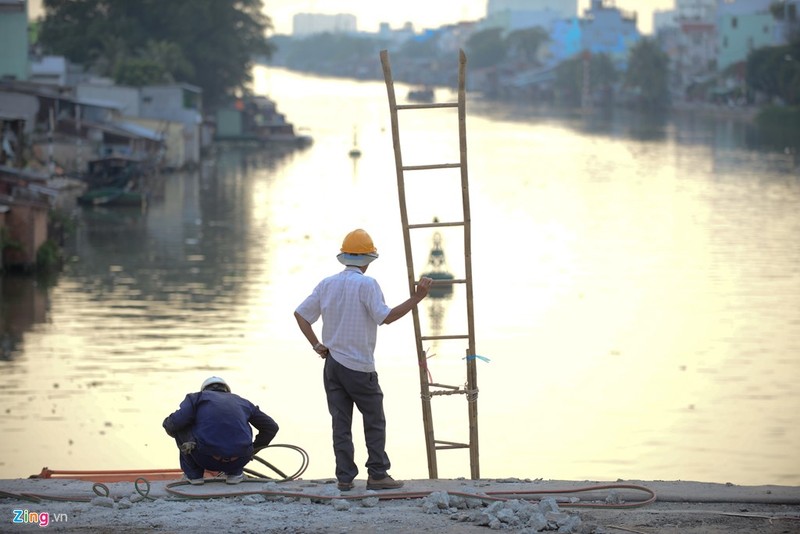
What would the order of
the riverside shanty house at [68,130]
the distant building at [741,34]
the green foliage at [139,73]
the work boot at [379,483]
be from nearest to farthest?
the work boot at [379,483] < the riverside shanty house at [68,130] < the green foliage at [139,73] < the distant building at [741,34]

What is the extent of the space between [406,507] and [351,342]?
967mm

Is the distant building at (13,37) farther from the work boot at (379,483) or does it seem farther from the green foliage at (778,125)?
the work boot at (379,483)

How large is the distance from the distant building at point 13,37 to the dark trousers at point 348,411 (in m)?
43.6

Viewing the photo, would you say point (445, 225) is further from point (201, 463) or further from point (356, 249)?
point (201, 463)

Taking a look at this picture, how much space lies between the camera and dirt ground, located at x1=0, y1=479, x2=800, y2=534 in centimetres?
735

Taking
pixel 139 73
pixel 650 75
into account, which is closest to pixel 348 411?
pixel 139 73

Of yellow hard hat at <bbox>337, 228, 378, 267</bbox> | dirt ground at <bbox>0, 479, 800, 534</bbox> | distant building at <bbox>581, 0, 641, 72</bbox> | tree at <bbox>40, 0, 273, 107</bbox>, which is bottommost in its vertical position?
dirt ground at <bbox>0, 479, 800, 534</bbox>

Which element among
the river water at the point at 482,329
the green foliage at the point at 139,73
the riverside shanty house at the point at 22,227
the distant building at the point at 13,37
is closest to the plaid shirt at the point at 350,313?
the river water at the point at 482,329

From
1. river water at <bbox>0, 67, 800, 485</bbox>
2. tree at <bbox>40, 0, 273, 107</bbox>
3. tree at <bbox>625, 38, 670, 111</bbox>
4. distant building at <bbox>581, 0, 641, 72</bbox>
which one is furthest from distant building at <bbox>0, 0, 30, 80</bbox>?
distant building at <bbox>581, 0, 641, 72</bbox>

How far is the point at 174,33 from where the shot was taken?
67562mm

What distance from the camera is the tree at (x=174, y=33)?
65.3 meters

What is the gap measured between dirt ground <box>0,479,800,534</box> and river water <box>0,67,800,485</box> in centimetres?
748

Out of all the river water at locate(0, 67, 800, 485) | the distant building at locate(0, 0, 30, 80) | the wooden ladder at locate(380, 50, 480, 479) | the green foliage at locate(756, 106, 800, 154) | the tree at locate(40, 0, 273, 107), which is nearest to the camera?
the wooden ladder at locate(380, 50, 480, 479)

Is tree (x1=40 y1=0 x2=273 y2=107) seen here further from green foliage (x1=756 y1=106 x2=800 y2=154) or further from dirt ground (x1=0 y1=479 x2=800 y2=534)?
dirt ground (x1=0 y1=479 x2=800 y2=534)
